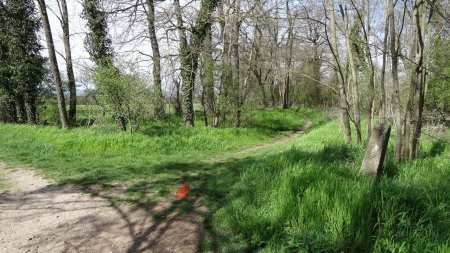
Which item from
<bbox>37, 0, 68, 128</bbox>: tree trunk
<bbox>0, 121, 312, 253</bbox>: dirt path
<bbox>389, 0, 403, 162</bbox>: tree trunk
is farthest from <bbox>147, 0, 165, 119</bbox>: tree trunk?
<bbox>389, 0, 403, 162</bbox>: tree trunk

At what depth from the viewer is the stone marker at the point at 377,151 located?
13.4ft

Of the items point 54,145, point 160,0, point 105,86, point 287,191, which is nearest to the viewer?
point 287,191

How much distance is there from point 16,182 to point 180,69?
7.69 meters

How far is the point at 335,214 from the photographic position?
278 centimetres

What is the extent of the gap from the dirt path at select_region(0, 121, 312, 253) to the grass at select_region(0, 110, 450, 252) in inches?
9.0

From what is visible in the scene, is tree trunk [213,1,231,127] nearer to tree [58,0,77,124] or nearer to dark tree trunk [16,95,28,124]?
tree [58,0,77,124]

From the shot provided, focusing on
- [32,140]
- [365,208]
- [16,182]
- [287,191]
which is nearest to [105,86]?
[32,140]

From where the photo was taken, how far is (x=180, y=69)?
39.6ft

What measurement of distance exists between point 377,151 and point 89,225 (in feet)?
14.1

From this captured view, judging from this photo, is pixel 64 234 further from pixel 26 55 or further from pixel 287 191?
pixel 26 55

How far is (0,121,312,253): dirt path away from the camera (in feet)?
10.8

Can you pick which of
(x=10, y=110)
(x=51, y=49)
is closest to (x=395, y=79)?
(x=51, y=49)

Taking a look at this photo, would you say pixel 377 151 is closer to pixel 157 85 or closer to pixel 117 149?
pixel 117 149

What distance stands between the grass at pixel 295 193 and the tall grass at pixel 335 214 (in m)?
0.01
